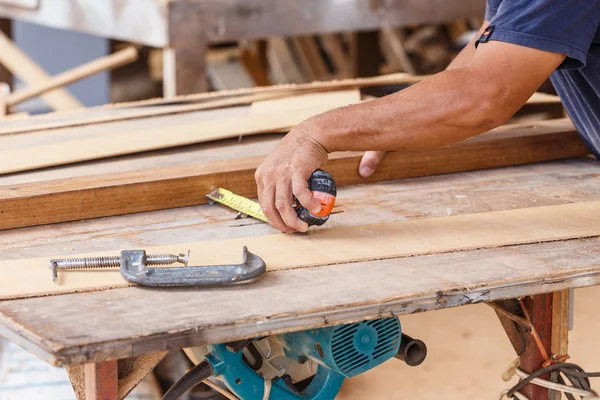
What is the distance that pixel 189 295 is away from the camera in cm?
142

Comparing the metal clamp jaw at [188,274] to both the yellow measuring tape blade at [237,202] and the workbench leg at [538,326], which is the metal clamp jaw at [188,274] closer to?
the yellow measuring tape blade at [237,202]

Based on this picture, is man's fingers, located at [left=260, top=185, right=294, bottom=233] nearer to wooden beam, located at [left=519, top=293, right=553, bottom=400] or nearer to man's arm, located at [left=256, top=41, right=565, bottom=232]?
man's arm, located at [left=256, top=41, right=565, bottom=232]

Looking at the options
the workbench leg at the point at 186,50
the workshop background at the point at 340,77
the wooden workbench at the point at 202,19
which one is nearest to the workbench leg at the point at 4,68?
the workshop background at the point at 340,77

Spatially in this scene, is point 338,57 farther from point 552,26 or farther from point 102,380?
point 102,380

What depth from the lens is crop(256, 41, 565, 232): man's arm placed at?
178 centimetres

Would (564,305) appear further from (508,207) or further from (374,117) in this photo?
(374,117)

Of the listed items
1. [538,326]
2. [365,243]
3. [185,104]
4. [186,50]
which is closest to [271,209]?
[365,243]

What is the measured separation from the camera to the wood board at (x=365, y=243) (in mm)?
1489

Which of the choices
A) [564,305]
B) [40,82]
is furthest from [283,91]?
[40,82]

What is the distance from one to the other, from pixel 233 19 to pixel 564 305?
2.25 m

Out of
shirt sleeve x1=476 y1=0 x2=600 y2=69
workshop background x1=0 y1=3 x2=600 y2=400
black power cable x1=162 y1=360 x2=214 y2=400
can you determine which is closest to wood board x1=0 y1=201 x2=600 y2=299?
black power cable x1=162 y1=360 x2=214 y2=400

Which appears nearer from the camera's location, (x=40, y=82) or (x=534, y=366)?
(x=534, y=366)

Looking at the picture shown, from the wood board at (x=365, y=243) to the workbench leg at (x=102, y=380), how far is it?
13 cm

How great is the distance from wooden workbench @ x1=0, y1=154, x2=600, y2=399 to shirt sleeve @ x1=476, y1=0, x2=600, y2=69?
1.22ft
